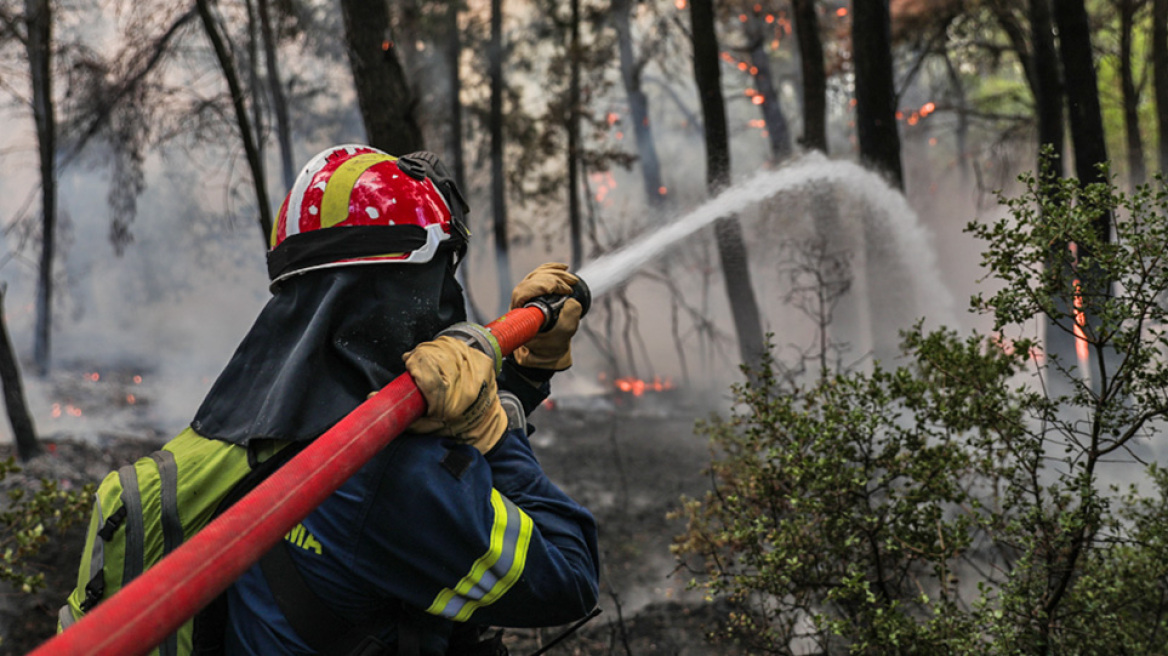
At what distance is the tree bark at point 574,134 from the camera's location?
13383 millimetres

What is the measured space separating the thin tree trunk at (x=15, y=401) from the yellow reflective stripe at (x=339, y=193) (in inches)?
Result: 257

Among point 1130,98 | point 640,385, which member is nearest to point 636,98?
point 640,385

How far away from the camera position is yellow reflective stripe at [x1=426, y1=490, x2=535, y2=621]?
1571mm

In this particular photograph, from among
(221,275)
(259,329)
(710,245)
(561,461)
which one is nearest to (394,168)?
(259,329)

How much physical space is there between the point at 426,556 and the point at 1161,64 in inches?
509

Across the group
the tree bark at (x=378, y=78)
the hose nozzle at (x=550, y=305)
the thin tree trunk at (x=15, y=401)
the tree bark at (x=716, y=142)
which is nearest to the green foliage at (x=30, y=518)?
the hose nozzle at (x=550, y=305)

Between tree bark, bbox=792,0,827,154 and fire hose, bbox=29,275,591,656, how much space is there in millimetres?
7622

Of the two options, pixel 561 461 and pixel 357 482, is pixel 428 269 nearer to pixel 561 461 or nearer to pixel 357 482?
pixel 357 482

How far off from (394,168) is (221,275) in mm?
17778

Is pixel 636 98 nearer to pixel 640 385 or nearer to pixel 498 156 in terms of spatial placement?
pixel 498 156

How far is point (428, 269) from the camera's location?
188cm

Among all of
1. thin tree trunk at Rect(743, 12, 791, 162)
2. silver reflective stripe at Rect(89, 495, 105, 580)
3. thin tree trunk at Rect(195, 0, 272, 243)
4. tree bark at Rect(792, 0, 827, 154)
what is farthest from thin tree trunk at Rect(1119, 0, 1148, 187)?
silver reflective stripe at Rect(89, 495, 105, 580)

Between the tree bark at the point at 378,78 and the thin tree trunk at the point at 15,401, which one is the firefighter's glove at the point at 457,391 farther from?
the thin tree trunk at the point at 15,401

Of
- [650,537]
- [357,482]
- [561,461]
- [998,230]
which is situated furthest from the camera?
[561,461]
